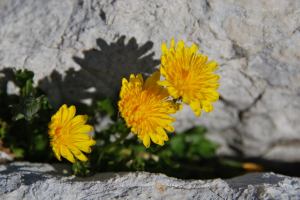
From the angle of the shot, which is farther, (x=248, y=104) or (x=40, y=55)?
(x=248, y=104)

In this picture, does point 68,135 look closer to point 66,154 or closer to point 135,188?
point 66,154

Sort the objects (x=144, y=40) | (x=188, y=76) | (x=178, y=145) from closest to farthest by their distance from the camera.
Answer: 1. (x=188, y=76)
2. (x=144, y=40)
3. (x=178, y=145)

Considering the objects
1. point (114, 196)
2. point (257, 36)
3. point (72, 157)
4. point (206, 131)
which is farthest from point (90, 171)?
point (257, 36)

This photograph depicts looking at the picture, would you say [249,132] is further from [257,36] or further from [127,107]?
[127,107]

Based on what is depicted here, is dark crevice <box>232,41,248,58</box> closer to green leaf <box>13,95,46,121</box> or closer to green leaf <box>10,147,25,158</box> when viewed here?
green leaf <box>13,95,46,121</box>

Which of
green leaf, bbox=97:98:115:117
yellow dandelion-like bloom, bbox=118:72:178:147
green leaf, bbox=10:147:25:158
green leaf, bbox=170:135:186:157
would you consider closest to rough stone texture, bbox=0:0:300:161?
green leaf, bbox=97:98:115:117

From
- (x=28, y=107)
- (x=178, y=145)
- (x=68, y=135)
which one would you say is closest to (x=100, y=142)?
(x=178, y=145)
